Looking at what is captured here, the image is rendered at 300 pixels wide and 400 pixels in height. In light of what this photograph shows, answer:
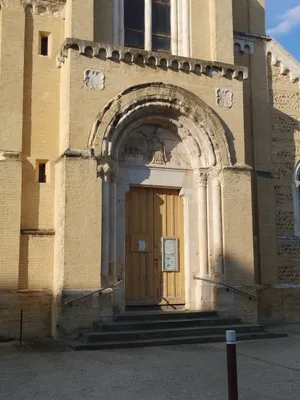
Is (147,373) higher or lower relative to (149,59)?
lower

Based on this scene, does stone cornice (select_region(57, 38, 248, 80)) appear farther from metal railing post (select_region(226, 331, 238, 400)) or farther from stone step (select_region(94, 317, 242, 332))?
metal railing post (select_region(226, 331, 238, 400))

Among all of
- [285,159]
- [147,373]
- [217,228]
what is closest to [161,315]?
[217,228]

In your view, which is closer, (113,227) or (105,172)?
(105,172)

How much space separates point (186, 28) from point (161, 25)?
2.55 ft

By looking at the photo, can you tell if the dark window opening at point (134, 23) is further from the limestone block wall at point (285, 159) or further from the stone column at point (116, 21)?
the limestone block wall at point (285, 159)

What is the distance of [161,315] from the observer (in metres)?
13.5

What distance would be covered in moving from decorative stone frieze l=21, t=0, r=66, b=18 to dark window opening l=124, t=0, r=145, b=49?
1889 mm

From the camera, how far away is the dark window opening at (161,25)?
16281 mm

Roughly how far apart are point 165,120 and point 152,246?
358cm

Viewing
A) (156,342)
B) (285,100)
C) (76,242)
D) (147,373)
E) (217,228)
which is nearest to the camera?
(147,373)

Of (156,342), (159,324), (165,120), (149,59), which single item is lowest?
(156,342)

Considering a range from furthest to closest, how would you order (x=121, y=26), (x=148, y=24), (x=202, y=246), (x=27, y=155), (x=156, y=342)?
(x=148, y=24)
(x=121, y=26)
(x=202, y=246)
(x=27, y=155)
(x=156, y=342)

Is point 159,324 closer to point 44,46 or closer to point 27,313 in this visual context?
point 27,313

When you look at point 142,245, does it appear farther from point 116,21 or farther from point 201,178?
point 116,21
